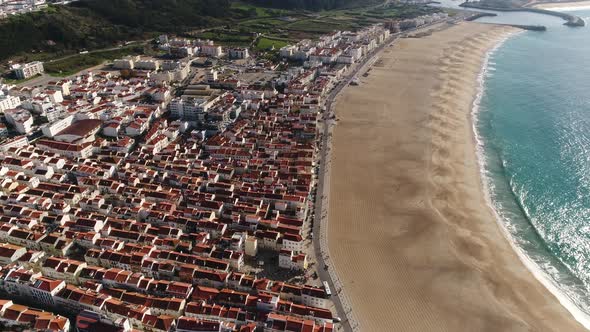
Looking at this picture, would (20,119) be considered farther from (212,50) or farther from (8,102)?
(212,50)

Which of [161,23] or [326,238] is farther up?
[161,23]

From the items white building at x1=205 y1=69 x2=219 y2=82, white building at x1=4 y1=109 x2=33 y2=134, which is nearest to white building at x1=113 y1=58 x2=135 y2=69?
white building at x1=205 y1=69 x2=219 y2=82

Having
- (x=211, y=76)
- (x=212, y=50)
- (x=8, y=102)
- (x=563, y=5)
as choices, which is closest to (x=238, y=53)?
(x=212, y=50)

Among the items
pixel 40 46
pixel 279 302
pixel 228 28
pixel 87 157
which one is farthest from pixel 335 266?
pixel 228 28

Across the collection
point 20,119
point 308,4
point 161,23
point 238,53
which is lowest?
point 20,119

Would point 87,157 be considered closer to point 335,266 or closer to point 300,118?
point 300,118

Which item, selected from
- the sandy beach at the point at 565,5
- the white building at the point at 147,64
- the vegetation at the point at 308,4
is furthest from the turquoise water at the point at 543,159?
the sandy beach at the point at 565,5
